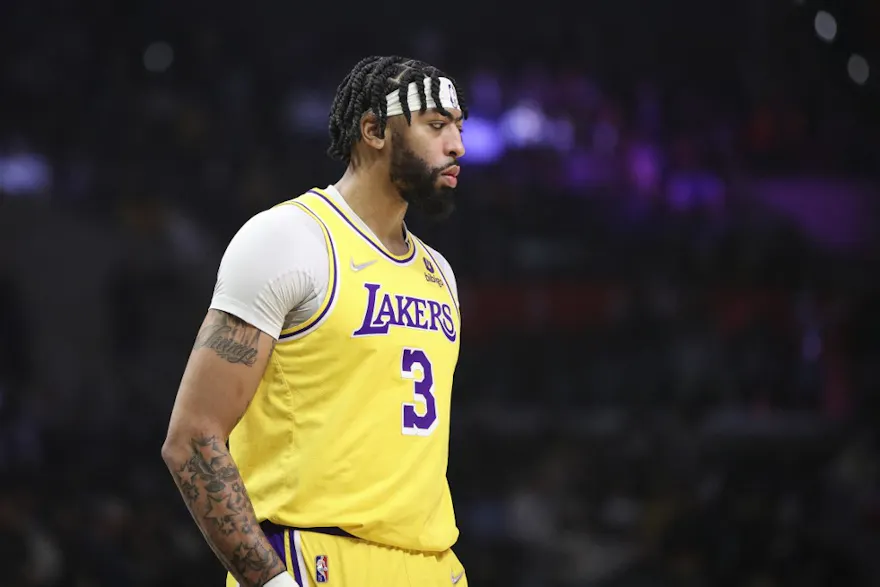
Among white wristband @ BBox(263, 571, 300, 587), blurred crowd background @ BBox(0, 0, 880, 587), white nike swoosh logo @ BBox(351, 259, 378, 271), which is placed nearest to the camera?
white wristband @ BBox(263, 571, 300, 587)

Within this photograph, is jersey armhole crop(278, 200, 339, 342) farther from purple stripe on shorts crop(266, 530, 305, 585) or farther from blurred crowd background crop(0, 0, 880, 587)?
blurred crowd background crop(0, 0, 880, 587)

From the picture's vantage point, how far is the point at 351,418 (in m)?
2.13

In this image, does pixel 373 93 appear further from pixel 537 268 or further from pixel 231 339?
pixel 537 268

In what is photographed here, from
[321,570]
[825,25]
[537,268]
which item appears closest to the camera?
[321,570]

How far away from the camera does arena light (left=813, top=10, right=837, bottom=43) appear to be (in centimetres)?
409

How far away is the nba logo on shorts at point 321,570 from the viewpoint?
2.08 m

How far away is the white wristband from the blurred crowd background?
405cm

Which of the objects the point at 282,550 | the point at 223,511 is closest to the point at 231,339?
the point at 223,511

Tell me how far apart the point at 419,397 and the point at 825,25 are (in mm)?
2698

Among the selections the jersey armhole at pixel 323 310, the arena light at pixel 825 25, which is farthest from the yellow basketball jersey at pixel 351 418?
the arena light at pixel 825 25

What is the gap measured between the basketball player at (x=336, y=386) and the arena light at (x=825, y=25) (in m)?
2.28

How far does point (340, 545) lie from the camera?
6.94 feet

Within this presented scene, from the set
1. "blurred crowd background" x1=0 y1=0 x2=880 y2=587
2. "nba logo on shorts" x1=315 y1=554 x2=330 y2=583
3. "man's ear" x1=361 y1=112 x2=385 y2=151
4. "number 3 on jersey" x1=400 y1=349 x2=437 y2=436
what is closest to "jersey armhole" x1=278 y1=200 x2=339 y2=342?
"number 3 on jersey" x1=400 y1=349 x2=437 y2=436

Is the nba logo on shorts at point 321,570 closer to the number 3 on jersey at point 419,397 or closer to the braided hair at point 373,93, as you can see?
the number 3 on jersey at point 419,397
